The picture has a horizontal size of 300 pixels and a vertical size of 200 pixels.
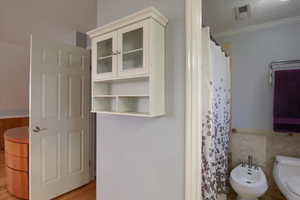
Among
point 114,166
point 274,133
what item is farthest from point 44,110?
point 274,133

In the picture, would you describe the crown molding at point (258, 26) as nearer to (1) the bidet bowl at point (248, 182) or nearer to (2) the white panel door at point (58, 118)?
(1) the bidet bowl at point (248, 182)

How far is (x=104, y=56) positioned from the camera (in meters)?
1.39

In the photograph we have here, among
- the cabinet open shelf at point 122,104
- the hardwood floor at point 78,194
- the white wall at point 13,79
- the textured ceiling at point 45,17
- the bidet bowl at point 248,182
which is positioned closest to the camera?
the cabinet open shelf at point 122,104

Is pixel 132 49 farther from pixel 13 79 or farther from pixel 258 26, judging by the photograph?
pixel 13 79

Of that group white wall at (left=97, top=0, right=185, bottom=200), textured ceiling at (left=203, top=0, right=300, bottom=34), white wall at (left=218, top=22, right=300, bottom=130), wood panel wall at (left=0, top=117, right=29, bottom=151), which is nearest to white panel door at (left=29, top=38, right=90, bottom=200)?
white wall at (left=97, top=0, right=185, bottom=200)

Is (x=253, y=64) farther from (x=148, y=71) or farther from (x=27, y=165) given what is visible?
(x=27, y=165)

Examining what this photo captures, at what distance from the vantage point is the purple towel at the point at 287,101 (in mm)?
2016

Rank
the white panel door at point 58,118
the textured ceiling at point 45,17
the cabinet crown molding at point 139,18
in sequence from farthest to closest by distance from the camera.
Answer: the textured ceiling at point 45,17 → the white panel door at point 58,118 → the cabinet crown molding at point 139,18

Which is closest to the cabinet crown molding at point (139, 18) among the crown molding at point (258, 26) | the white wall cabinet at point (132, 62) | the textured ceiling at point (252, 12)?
the white wall cabinet at point (132, 62)

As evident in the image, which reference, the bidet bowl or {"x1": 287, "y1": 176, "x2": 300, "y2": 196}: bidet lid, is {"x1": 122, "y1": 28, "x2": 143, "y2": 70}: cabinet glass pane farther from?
{"x1": 287, "y1": 176, "x2": 300, "y2": 196}: bidet lid

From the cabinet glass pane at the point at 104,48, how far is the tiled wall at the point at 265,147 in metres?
2.00

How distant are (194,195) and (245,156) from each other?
5.18 feet

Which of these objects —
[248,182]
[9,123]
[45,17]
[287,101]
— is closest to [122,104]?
[248,182]

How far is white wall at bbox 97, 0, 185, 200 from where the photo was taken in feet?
3.94
